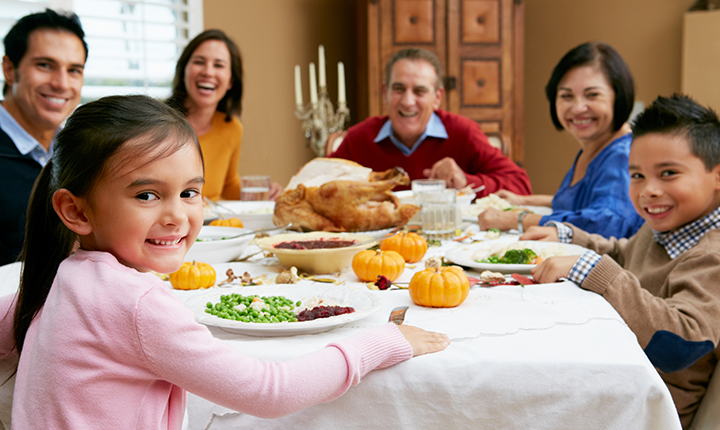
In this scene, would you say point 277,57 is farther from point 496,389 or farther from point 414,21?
point 496,389

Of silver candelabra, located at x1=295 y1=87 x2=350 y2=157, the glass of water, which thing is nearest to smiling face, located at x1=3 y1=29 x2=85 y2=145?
the glass of water

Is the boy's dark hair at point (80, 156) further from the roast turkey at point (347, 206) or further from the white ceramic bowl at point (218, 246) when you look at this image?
the roast turkey at point (347, 206)

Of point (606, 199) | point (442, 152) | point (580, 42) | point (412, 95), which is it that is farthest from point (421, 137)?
point (580, 42)

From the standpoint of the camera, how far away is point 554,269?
1285 millimetres

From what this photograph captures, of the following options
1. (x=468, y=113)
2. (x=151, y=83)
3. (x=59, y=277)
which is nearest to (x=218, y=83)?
(x=151, y=83)

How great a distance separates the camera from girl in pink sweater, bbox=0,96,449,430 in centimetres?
74

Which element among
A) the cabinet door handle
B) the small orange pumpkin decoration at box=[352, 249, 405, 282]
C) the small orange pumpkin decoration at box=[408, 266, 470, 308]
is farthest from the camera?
the cabinet door handle

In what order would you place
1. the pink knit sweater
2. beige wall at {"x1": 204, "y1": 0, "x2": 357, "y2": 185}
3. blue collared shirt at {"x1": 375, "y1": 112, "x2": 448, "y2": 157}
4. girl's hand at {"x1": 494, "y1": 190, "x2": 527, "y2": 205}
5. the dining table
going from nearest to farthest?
1. the pink knit sweater
2. the dining table
3. girl's hand at {"x1": 494, "y1": 190, "x2": 527, "y2": 205}
4. blue collared shirt at {"x1": 375, "y1": 112, "x2": 448, "y2": 157}
5. beige wall at {"x1": 204, "y1": 0, "x2": 357, "y2": 185}

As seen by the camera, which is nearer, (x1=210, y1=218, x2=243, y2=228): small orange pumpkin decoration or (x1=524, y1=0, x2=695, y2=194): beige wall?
(x1=210, y1=218, x2=243, y2=228): small orange pumpkin decoration

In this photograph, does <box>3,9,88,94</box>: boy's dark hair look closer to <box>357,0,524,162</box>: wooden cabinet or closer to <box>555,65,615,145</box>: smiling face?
<box>555,65,615,145</box>: smiling face

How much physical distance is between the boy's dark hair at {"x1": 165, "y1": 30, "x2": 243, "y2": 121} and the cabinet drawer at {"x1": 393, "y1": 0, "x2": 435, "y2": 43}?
6.27ft

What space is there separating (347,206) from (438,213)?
1.02 ft

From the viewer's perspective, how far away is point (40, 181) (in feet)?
2.89

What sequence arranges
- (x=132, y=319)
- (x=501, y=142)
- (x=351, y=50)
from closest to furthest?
(x=132, y=319) < (x=501, y=142) < (x=351, y=50)
